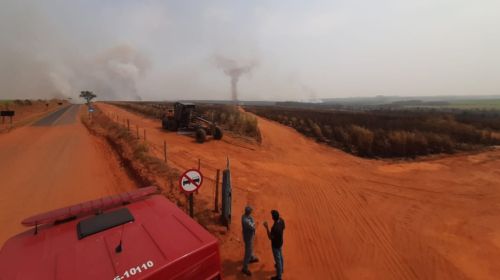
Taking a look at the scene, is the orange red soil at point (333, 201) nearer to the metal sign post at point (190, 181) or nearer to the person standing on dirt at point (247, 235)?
the person standing on dirt at point (247, 235)

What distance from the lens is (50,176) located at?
9.95 meters

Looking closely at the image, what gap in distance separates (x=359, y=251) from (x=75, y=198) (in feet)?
28.2

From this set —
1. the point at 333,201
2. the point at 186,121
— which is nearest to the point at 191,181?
the point at 333,201

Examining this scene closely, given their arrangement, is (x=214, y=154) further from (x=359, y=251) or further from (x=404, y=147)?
(x=404, y=147)

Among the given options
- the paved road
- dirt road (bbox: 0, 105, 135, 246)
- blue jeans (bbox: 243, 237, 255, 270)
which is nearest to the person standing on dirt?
blue jeans (bbox: 243, 237, 255, 270)

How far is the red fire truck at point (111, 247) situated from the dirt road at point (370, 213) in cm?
263

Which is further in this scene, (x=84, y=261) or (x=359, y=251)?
(x=359, y=251)

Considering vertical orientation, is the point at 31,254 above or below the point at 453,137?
above

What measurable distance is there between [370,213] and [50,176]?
1208 centimetres

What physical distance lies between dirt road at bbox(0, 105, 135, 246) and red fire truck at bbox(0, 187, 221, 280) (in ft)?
15.3

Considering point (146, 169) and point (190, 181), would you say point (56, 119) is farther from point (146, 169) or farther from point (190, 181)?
point (190, 181)

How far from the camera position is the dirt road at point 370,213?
18.0 feet

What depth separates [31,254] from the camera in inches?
101

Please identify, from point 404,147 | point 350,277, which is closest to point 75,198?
point 350,277
